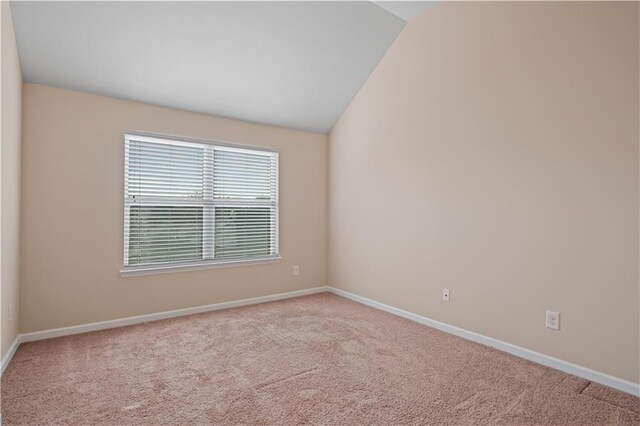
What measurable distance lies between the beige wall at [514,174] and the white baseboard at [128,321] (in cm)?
132

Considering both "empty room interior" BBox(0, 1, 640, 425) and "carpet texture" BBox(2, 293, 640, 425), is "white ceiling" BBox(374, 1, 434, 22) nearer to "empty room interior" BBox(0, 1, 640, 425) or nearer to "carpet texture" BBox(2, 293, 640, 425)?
"empty room interior" BBox(0, 1, 640, 425)

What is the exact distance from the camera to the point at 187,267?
375 centimetres

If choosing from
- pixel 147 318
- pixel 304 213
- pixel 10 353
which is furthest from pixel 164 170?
pixel 10 353

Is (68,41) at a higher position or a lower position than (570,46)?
higher

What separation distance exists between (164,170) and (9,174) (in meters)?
1.33

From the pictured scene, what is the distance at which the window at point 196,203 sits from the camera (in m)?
3.52

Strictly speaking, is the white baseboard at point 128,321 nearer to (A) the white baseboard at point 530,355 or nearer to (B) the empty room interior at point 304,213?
(B) the empty room interior at point 304,213

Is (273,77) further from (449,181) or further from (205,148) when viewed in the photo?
(449,181)

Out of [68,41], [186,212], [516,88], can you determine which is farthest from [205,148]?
[516,88]

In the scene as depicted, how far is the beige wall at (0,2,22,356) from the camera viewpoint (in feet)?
7.60

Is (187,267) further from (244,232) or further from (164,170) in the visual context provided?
(164,170)

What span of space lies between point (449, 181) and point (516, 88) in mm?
908

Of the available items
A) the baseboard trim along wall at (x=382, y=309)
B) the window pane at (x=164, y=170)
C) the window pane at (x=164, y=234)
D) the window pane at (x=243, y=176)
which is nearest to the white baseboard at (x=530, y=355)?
the baseboard trim along wall at (x=382, y=309)

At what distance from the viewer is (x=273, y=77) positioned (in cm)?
366
